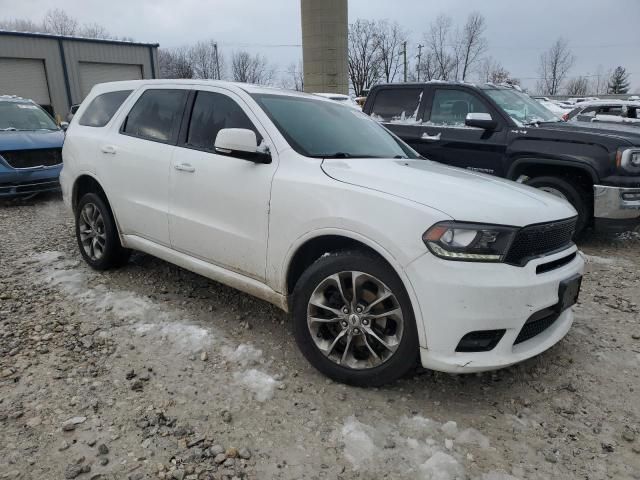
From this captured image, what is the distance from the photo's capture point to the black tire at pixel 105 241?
440 cm

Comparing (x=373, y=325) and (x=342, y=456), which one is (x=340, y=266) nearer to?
(x=373, y=325)

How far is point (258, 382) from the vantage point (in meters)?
2.93

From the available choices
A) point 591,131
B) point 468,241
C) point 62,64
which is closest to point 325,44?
point 62,64

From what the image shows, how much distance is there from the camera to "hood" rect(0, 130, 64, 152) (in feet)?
26.2

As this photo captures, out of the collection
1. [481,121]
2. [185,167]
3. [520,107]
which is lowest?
[185,167]

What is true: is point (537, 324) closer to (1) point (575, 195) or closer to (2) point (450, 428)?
(2) point (450, 428)

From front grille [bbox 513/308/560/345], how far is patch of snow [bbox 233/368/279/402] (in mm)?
1406

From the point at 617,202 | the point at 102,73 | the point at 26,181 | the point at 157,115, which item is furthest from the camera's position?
the point at 102,73

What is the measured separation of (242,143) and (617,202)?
14.2 ft

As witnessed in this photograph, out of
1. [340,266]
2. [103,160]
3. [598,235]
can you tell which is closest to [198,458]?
[340,266]

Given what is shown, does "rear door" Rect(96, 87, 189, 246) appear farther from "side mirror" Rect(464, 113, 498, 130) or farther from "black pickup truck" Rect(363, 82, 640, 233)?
"black pickup truck" Rect(363, 82, 640, 233)

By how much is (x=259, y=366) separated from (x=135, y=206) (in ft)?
6.03

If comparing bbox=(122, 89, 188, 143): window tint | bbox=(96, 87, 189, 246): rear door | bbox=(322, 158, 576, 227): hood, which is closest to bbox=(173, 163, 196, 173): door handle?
bbox=(96, 87, 189, 246): rear door

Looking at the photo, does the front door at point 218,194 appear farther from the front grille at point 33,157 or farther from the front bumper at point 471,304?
Result: the front grille at point 33,157
